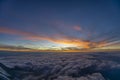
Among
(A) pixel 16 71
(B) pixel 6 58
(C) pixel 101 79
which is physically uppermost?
(B) pixel 6 58

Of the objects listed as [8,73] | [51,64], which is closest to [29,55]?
[51,64]

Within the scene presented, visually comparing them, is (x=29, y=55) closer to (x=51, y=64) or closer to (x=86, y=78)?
(x=51, y=64)

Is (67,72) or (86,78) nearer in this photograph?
(86,78)

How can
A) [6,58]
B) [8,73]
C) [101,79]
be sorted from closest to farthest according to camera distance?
[6,58]
[8,73]
[101,79]

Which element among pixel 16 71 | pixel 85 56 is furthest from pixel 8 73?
pixel 85 56

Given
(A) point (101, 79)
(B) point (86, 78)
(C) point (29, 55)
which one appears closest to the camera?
(C) point (29, 55)

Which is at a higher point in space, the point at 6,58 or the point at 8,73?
the point at 6,58
